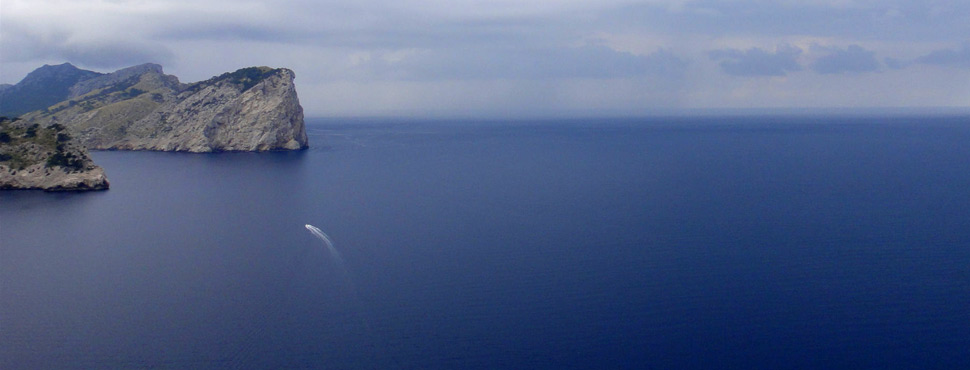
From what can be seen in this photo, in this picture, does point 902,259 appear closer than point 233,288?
No

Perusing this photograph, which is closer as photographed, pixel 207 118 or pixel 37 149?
pixel 37 149

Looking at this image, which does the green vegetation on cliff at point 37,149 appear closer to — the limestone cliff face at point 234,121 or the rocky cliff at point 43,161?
the rocky cliff at point 43,161

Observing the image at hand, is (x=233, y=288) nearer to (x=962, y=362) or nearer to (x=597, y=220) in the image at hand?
(x=597, y=220)

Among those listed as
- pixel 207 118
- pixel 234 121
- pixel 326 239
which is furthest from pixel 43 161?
pixel 207 118

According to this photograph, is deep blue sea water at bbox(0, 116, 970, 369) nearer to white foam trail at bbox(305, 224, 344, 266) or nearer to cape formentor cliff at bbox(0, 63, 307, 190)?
white foam trail at bbox(305, 224, 344, 266)

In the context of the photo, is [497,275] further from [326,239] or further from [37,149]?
[37,149]

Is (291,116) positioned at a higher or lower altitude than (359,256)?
higher

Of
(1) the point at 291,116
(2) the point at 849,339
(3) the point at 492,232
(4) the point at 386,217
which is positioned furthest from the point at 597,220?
(1) the point at 291,116
